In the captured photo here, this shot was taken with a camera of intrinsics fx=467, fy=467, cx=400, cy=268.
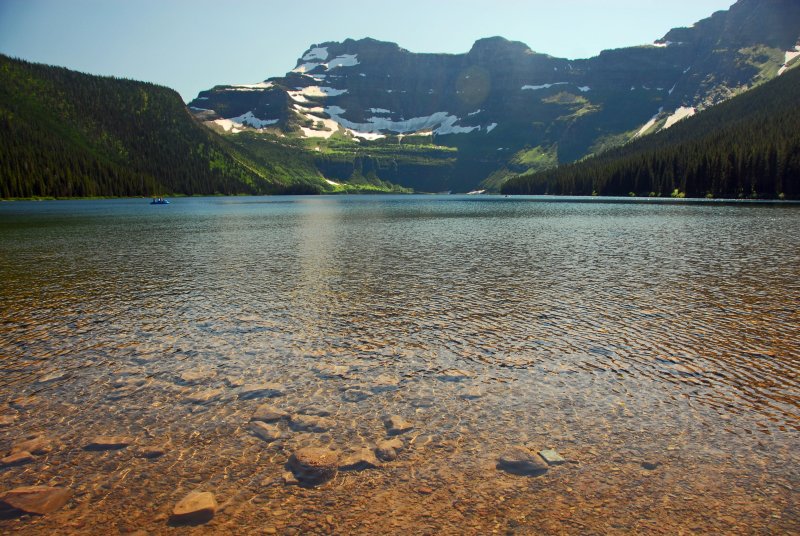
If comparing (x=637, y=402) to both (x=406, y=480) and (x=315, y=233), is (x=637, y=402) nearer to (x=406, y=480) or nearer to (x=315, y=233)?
(x=406, y=480)

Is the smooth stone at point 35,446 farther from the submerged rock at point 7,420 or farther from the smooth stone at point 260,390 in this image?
the smooth stone at point 260,390

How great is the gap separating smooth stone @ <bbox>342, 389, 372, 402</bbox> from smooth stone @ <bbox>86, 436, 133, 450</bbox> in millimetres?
5015

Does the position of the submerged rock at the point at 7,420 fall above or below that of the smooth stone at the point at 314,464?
above

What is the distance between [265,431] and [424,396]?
→ 4178 millimetres

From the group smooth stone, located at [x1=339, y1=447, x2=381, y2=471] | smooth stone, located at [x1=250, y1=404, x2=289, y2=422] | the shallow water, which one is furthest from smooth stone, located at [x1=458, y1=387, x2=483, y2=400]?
smooth stone, located at [x1=250, y1=404, x2=289, y2=422]

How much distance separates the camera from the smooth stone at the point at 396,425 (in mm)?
10664

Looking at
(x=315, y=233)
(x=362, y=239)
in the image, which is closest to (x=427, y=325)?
(x=362, y=239)

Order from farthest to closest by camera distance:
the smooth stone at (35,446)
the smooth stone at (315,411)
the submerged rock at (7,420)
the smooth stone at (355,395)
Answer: the smooth stone at (355,395) → the smooth stone at (315,411) → the submerged rock at (7,420) → the smooth stone at (35,446)

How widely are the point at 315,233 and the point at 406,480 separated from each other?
190 feet

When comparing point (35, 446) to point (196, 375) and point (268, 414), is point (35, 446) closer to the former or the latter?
point (196, 375)

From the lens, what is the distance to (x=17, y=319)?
2072cm

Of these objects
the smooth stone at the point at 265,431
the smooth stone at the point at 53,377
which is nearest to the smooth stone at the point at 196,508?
the smooth stone at the point at 265,431

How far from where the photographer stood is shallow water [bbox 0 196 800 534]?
800cm

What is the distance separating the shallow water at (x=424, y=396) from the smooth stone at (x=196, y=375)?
0.32 feet
